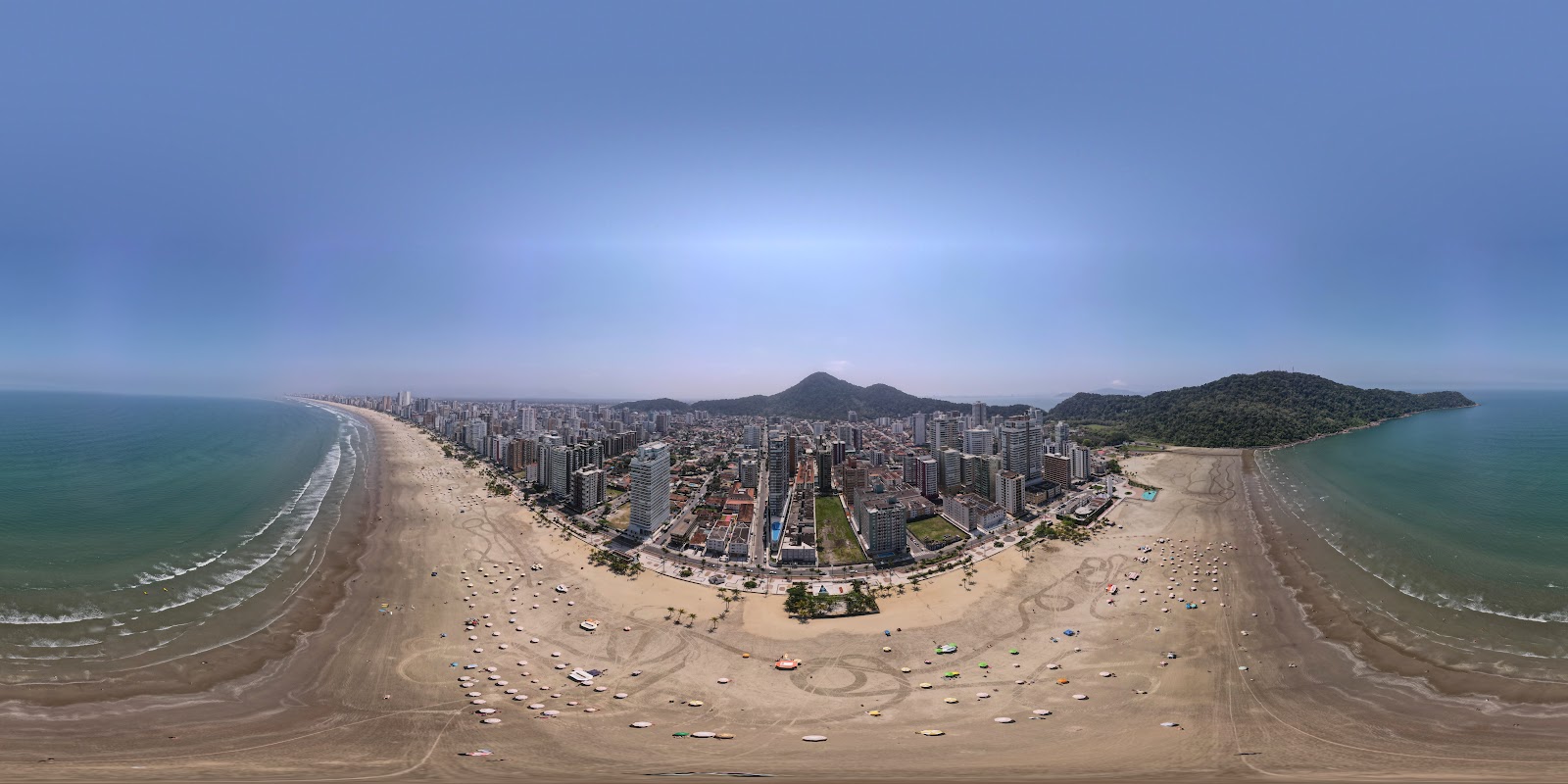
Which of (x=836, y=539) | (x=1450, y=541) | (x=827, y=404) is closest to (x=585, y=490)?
(x=836, y=539)

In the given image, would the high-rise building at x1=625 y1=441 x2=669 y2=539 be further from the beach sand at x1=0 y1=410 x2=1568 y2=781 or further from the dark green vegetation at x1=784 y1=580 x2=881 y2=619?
the dark green vegetation at x1=784 y1=580 x2=881 y2=619

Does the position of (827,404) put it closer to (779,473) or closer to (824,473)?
(824,473)

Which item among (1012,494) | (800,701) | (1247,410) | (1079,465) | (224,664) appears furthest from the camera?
(1247,410)

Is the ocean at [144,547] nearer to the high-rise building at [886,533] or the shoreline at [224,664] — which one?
the shoreline at [224,664]

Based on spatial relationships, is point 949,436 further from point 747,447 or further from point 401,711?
point 401,711

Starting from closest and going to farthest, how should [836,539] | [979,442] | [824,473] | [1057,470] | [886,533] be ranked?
[886,533], [836,539], [1057,470], [824,473], [979,442]

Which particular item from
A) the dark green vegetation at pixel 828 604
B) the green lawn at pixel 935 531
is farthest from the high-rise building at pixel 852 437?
the dark green vegetation at pixel 828 604
